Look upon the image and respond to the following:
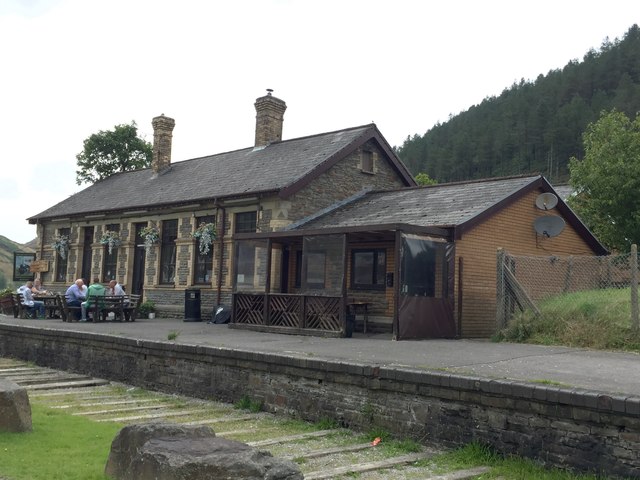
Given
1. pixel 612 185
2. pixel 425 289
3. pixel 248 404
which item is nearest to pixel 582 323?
pixel 425 289

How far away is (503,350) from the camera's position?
1064 centimetres

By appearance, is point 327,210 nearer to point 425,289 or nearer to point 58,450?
point 425,289

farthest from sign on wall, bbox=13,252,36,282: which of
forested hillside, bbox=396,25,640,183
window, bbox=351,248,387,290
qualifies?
forested hillside, bbox=396,25,640,183

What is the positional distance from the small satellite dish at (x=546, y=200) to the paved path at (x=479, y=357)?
5864 millimetres

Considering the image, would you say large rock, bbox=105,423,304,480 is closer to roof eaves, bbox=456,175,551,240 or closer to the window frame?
roof eaves, bbox=456,175,551,240

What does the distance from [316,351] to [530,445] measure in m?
4.40

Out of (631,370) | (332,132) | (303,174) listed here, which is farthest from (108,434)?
(332,132)

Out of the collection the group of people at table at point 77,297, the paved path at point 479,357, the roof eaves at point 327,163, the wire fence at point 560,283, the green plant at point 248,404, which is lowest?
the green plant at point 248,404

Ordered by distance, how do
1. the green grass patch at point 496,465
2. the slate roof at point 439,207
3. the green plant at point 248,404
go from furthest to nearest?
the slate roof at point 439,207, the green plant at point 248,404, the green grass patch at point 496,465

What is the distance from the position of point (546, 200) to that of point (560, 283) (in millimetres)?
2692

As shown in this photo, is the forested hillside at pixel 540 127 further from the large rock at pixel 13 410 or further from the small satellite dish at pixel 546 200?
the large rock at pixel 13 410

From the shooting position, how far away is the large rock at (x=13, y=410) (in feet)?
21.7

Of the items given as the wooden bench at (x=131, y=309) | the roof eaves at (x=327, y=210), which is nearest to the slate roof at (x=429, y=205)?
the roof eaves at (x=327, y=210)

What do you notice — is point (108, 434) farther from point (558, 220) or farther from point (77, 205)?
point (77, 205)
